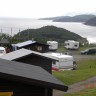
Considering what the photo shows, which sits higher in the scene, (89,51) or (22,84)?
(22,84)

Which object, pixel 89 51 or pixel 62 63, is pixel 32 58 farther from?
pixel 89 51

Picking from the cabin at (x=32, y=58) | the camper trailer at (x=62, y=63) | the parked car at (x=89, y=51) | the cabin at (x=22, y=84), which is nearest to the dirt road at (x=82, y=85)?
the cabin at (x=32, y=58)

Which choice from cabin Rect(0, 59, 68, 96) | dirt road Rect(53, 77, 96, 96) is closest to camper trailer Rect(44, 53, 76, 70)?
dirt road Rect(53, 77, 96, 96)

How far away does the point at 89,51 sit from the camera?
59594 mm

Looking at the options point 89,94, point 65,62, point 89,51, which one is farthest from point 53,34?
point 89,94

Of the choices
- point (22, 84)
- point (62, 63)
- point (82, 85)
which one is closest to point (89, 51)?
point (62, 63)

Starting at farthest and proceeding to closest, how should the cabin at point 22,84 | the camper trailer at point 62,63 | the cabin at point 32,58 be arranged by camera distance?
the camper trailer at point 62,63 → the cabin at point 32,58 → the cabin at point 22,84

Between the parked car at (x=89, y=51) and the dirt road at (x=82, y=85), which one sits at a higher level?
the dirt road at (x=82, y=85)

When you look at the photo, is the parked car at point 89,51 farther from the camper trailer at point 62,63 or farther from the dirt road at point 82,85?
the dirt road at point 82,85

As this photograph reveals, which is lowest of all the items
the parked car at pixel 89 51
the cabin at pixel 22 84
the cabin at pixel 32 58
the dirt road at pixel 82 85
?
the parked car at pixel 89 51

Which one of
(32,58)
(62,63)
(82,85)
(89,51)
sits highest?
(32,58)

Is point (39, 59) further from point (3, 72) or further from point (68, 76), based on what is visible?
point (3, 72)

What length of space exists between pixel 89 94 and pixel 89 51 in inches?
1547

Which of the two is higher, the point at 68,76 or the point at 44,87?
the point at 44,87
